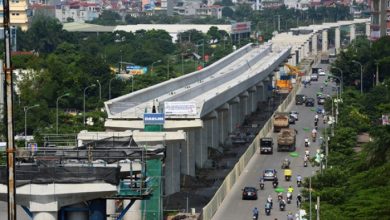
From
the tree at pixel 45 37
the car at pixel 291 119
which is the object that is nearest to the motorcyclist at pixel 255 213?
the car at pixel 291 119

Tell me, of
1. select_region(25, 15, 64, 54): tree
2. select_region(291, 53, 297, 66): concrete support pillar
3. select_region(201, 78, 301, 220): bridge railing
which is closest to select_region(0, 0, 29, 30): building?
select_region(25, 15, 64, 54): tree

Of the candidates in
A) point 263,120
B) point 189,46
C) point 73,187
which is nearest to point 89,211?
point 73,187

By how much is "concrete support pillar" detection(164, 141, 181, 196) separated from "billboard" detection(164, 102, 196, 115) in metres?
1.81

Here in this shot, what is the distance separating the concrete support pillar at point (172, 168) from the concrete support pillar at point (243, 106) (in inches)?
1315

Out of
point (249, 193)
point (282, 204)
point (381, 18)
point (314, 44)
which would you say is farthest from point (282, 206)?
point (314, 44)

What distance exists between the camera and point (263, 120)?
4181 inches

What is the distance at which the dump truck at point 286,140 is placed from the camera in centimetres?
8486

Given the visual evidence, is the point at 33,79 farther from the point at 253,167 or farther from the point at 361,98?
the point at 253,167

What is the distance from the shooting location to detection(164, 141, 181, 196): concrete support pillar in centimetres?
6581

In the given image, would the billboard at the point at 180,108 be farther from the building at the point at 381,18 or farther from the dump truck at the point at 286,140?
the building at the point at 381,18

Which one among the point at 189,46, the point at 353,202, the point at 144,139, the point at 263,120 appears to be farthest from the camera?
the point at 189,46

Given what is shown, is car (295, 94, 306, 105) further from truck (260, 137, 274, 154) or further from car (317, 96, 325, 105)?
truck (260, 137, 274, 154)

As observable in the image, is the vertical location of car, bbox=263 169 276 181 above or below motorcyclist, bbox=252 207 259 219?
below

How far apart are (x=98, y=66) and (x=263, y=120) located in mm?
20615
